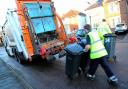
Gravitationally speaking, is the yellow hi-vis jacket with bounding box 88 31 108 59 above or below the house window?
below

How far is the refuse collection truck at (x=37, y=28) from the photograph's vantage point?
841 centimetres

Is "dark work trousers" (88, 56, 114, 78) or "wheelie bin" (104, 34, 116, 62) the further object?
"wheelie bin" (104, 34, 116, 62)

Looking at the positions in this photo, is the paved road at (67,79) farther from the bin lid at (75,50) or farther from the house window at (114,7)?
the house window at (114,7)

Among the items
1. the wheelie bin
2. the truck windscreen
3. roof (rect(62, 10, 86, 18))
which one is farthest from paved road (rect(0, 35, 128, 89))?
roof (rect(62, 10, 86, 18))

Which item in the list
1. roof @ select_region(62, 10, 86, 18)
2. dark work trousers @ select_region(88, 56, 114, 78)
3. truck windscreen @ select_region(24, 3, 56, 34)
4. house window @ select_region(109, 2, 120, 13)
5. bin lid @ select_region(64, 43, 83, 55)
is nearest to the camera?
dark work trousers @ select_region(88, 56, 114, 78)

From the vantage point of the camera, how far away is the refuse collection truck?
27.6 ft

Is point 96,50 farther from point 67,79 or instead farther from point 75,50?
point 67,79

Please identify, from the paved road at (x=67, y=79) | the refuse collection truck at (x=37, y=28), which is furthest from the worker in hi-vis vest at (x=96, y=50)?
the refuse collection truck at (x=37, y=28)

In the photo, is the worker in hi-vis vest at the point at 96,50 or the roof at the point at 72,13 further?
→ the roof at the point at 72,13

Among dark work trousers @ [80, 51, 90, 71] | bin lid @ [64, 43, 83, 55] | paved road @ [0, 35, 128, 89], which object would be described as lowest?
paved road @ [0, 35, 128, 89]

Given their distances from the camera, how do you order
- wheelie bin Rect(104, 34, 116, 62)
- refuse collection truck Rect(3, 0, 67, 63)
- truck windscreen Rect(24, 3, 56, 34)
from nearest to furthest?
wheelie bin Rect(104, 34, 116, 62) < refuse collection truck Rect(3, 0, 67, 63) < truck windscreen Rect(24, 3, 56, 34)

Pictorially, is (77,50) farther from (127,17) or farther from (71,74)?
(127,17)

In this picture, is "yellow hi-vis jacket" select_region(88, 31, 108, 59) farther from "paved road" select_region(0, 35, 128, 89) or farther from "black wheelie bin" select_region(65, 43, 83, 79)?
"paved road" select_region(0, 35, 128, 89)

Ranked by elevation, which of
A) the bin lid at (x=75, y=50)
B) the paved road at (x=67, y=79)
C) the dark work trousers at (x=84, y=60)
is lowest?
the paved road at (x=67, y=79)
